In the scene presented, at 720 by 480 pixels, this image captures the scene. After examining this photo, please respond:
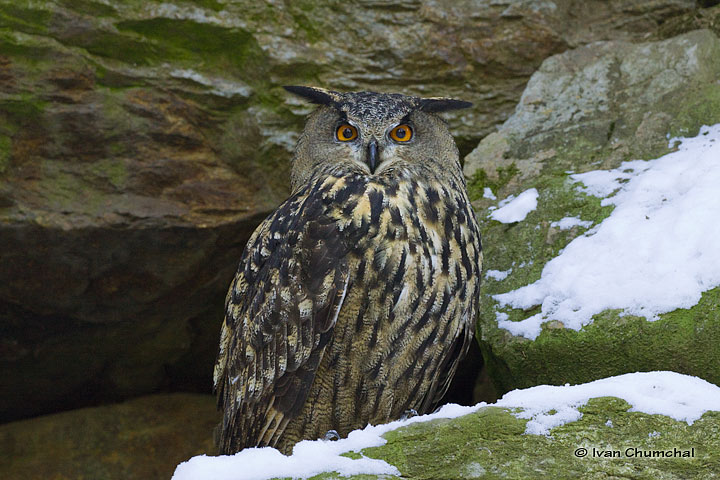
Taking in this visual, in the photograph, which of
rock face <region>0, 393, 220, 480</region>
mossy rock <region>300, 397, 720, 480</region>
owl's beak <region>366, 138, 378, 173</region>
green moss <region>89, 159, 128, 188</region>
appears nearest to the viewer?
mossy rock <region>300, 397, 720, 480</region>

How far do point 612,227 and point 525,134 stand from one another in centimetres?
83

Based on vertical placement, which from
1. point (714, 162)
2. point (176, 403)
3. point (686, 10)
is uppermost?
point (686, 10)

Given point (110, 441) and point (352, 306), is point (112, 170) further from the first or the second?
point (352, 306)

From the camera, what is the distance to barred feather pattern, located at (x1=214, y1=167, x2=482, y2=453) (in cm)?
237

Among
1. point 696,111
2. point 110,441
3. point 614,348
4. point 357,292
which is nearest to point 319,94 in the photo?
point 357,292

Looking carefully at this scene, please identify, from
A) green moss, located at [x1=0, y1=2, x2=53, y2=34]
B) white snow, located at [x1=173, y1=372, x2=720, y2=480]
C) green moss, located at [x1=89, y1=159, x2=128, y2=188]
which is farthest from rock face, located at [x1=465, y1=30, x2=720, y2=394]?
green moss, located at [x1=0, y1=2, x2=53, y2=34]

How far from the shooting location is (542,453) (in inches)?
70.7

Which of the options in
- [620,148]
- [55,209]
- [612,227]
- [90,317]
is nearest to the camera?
[612,227]

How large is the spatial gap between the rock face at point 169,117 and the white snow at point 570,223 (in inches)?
41.7

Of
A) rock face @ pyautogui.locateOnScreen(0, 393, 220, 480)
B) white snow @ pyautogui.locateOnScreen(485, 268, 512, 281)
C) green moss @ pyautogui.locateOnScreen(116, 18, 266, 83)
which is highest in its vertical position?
green moss @ pyautogui.locateOnScreen(116, 18, 266, 83)

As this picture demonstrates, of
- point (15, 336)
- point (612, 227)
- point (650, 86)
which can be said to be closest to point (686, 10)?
point (650, 86)

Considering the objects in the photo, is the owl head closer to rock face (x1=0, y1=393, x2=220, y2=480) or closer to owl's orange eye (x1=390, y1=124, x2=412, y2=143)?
owl's orange eye (x1=390, y1=124, x2=412, y2=143)

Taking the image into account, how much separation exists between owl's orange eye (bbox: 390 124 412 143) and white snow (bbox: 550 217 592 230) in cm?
73

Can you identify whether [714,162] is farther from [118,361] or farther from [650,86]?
[118,361]
